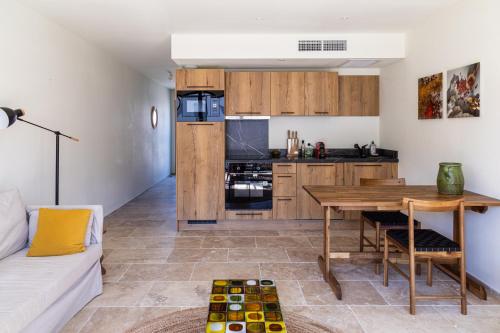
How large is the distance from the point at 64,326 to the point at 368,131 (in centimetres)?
477

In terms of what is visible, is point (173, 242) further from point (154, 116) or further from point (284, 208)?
point (154, 116)

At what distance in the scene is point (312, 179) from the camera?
5.18 meters

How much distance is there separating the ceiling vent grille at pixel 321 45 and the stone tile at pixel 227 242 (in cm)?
255

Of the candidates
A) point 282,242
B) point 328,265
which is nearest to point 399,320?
point 328,265

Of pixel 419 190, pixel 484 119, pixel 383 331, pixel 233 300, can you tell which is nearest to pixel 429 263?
pixel 419 190

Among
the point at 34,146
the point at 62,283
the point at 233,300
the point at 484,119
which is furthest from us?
the point at 34,146

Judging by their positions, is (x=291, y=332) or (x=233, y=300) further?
(x=291, y=332)

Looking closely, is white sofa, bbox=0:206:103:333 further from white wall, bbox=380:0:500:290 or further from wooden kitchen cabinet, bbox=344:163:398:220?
wooden kitchen cabinet, bbox=344:163:398:220

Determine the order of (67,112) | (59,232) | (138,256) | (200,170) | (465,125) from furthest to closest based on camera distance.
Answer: (200,170) < (67,112) < (138,256) < (465,125) < (59,232)

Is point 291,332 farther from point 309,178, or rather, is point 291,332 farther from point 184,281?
point 309,178

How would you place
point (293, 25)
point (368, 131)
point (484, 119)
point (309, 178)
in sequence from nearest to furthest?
point (484, 119) → point (293, 25) → point (309, 178) → point (368, 131)

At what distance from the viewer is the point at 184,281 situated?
331 centimetres

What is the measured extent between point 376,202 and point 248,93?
115 inches

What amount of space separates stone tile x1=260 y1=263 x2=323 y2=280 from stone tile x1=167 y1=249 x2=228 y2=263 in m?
0.53
